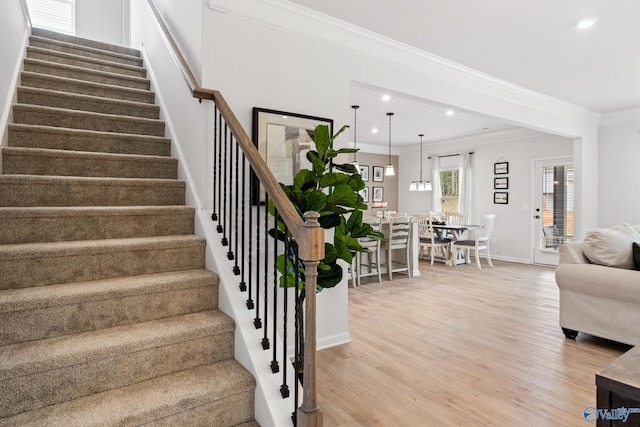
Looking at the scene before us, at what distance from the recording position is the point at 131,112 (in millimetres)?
3291

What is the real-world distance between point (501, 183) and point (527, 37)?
5.06 m

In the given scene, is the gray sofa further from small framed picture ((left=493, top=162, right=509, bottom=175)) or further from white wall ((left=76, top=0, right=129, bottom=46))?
white wall ((left=76, top=0, right=129, bottom=46))

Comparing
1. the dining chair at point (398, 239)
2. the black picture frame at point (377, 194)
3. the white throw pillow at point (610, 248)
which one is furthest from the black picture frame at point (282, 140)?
the black picture frame at point (377, 194)

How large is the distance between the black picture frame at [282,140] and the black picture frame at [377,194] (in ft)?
21.6

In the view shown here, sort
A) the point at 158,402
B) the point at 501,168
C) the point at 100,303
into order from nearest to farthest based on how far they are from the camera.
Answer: the point at 158,402
the point at 100,303
the point at 501,168

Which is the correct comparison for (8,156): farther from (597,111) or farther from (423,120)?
(597,111)

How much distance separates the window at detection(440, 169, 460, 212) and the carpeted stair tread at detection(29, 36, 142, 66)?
714 centimetres

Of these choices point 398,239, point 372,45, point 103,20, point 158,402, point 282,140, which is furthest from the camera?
point 398,239

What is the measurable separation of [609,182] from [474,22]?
4944 mm

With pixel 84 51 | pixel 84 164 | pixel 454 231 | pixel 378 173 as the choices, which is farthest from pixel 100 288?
pixel 378 173

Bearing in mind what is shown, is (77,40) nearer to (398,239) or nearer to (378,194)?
(398,239)

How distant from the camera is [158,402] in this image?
1.50 metres

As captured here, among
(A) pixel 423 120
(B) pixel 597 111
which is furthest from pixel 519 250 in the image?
(A) pixel 423 120

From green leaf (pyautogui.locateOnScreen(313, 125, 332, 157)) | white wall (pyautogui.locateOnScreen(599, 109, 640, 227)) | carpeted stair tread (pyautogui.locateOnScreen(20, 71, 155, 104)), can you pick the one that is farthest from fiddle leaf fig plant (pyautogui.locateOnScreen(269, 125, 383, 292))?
white wall (pyautogui.locateOnScreen(599, 109, 640, 227))
